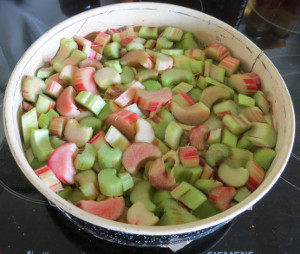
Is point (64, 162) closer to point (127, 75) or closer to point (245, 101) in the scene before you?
point (127, 75)

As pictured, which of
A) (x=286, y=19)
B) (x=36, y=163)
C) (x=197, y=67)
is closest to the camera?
(x=36, y=163)

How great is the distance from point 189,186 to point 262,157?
0.21 metres

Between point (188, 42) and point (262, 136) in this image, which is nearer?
point (262, 136)

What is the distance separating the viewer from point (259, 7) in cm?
148

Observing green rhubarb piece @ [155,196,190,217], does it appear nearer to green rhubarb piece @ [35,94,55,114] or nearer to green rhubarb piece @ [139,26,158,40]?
green rhubarb piece @ [35,94,55,114]

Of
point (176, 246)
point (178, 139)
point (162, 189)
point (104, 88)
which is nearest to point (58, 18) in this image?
point (104, 88)

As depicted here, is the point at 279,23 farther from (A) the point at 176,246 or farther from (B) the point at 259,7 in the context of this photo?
(A) the point at 176,246

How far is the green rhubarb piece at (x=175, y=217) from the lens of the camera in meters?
0.79

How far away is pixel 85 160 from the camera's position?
87 centimetres

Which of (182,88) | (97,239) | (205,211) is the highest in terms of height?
(182,88)

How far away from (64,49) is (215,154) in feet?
1.87

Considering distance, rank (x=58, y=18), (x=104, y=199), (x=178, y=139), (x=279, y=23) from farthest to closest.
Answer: (x=279, y=23) < (x=58, y=18) < (x=178, y=139) < (x=104, y=199)

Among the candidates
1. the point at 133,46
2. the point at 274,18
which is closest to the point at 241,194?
the point at 133,46

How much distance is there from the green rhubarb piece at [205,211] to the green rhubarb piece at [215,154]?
4.5 inches
